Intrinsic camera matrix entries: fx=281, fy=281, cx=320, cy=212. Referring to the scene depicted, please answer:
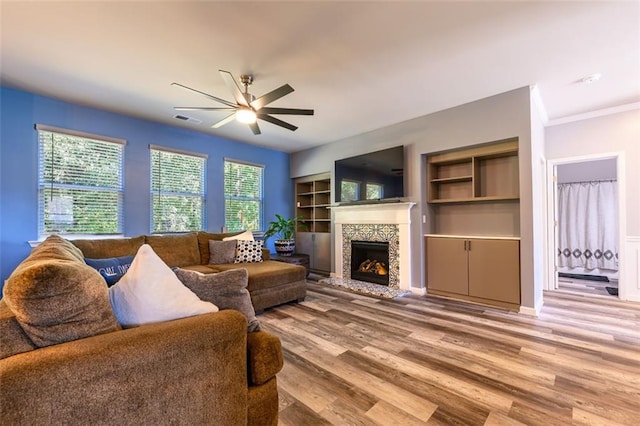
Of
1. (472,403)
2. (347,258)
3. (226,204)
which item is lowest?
(472,403)

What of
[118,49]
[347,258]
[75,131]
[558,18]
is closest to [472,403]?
[558,18]

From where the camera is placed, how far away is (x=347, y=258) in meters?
5.23

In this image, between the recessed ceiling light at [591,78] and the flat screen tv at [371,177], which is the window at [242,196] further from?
the recessed ceiling light at [591,78]

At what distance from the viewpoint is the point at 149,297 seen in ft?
3.81

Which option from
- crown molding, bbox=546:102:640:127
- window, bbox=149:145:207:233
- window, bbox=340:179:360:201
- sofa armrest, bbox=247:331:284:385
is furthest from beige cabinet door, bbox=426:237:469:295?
window, bbox=149:145:207:233

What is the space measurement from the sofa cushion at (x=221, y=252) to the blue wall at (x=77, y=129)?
1180mm

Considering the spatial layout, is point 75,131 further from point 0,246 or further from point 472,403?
point 472,403

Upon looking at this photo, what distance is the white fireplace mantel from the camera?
14.3ft

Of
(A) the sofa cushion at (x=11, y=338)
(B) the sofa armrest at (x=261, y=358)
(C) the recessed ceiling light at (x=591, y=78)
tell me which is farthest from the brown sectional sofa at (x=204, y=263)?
(C) the recessed ceiling light at (x=591, y=78)

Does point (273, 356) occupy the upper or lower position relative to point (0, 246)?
lower

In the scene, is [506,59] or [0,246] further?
[0,246]

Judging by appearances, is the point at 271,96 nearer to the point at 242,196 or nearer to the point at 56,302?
the point at 56,302

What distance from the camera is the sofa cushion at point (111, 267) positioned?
2857mm

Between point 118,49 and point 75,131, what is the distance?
1919 millimetres
